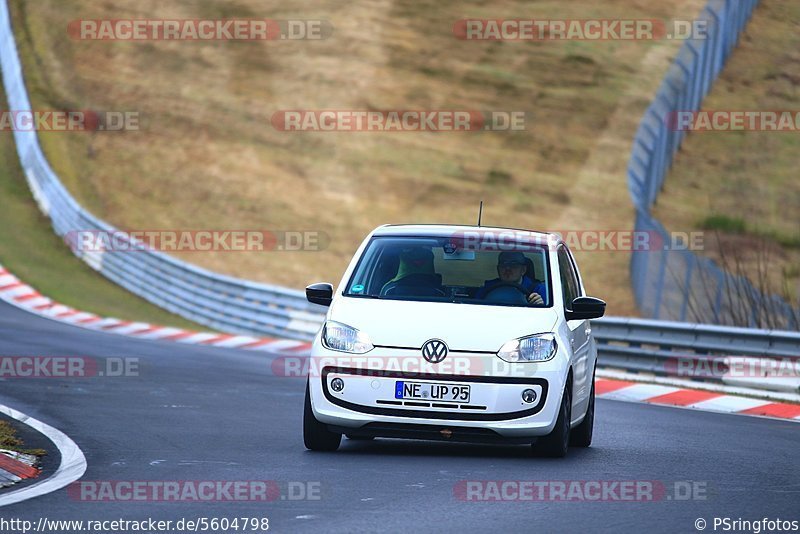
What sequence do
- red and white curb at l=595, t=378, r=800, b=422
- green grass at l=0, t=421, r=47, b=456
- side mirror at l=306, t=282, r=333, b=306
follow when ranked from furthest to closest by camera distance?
red and white curb at l=595, t=378, r=800, b=422 < side mirror at l=306, t=282, r=333, b=306 < green grass at l=0, t=421, r=47, b=456

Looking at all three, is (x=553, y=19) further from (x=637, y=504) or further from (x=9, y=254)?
(x=637, y=504)

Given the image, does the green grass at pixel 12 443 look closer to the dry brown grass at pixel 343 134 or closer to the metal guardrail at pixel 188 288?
the metal guardrail at pixel 188 288

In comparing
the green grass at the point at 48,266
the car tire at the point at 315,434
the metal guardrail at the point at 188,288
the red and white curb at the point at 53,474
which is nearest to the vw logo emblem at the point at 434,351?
the car tire at the point at 315,434

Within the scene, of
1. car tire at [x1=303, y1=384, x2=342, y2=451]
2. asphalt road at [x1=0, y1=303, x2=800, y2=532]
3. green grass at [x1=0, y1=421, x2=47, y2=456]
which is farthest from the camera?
car tire at [x1=303, y1=384, x2=342, y2=451]

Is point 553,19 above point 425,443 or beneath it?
above

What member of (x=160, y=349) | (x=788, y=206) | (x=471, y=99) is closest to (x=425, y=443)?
(x=160, y=349)

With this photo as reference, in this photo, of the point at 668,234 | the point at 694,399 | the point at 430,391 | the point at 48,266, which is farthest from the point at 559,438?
the point at 48,266

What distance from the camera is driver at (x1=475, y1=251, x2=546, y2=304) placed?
447 inches

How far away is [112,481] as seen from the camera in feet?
30.3

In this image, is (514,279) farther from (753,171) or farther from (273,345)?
(753,171)

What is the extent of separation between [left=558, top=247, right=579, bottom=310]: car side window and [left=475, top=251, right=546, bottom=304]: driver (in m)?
0.21

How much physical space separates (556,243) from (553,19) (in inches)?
2044

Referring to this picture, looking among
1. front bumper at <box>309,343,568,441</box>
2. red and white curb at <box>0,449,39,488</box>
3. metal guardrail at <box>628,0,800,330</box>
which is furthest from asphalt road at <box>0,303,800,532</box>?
metal guardrail at <box>628,0,800,330</box>

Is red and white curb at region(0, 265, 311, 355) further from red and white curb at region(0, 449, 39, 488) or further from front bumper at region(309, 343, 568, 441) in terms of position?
red and white curb at region(0, 449, 39, 488)
